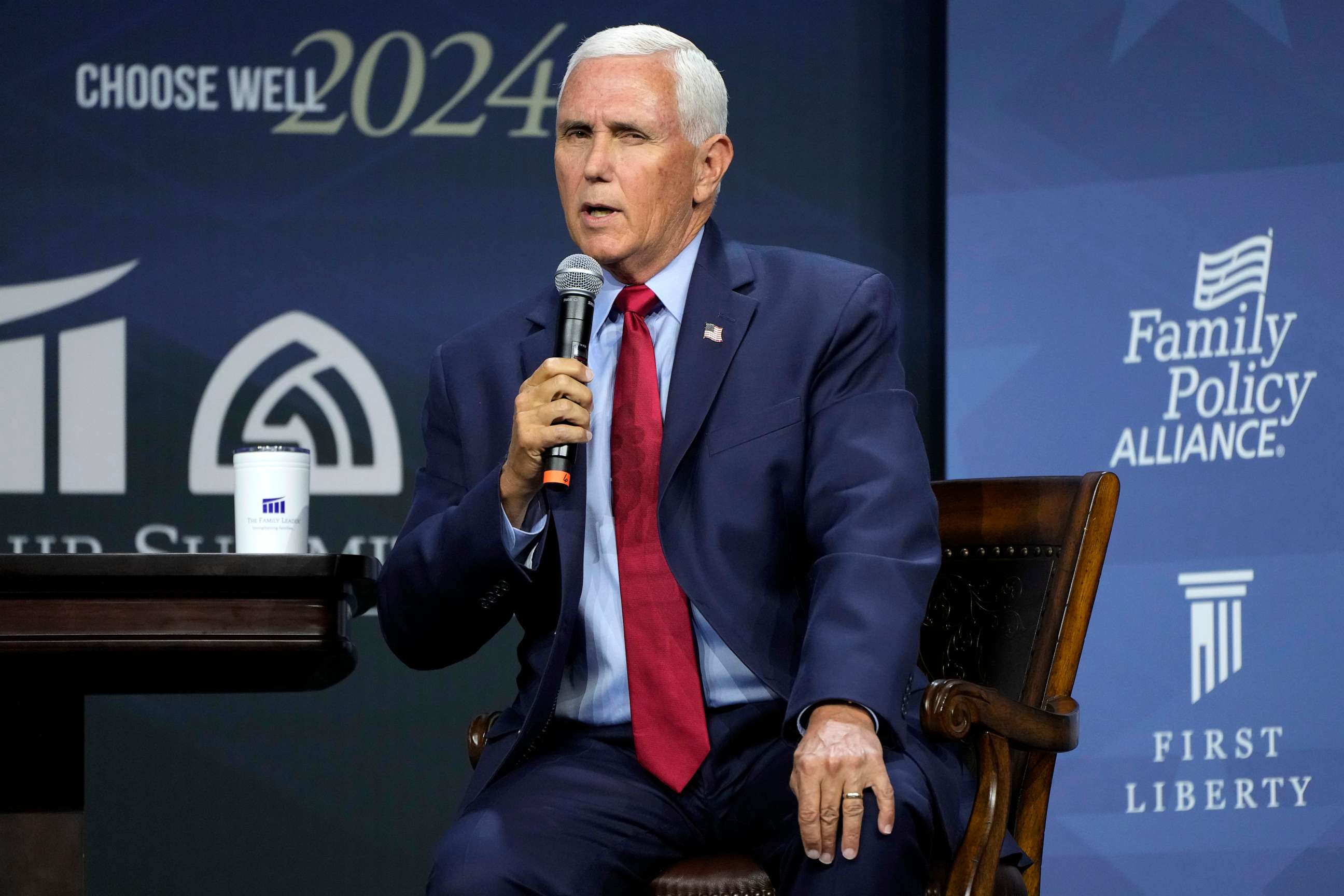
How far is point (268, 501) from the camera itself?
6.15ft

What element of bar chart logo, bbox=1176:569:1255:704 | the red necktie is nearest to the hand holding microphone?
the red necktie

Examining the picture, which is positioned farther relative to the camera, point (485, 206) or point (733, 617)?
point (485, 206)

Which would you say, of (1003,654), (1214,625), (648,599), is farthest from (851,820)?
(1214,625)

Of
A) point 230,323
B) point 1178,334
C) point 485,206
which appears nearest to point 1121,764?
point 1178,334

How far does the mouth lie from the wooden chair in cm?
67

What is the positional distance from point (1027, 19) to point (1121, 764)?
70.1 inches

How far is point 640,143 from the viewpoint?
186 cm

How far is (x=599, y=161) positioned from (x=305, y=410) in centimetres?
197

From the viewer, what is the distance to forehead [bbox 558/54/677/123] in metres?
1.84

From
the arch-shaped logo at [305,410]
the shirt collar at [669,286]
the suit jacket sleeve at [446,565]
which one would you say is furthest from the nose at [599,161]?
the arch-shaped logo at [305,410]

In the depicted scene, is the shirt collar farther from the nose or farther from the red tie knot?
the nose

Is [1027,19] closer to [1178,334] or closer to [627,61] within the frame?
[1178,334]

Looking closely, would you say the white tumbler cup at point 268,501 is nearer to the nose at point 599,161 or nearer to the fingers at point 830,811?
the nose at point 599,161

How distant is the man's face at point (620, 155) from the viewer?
1833 mm
